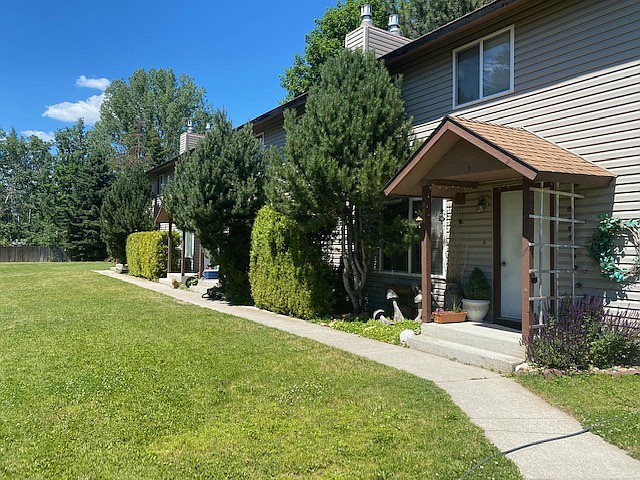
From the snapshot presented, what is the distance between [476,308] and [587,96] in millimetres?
3705

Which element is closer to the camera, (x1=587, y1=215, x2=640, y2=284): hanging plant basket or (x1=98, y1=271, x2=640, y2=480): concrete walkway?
(x1=98, y1=271, x2=640, y2=480): concrete walkway

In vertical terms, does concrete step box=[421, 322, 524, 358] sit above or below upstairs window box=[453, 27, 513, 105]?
below

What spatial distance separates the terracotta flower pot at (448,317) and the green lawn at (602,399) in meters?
2.30

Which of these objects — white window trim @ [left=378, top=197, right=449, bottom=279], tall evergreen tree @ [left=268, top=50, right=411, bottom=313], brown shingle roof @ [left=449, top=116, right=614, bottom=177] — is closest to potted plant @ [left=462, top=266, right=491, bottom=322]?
white window trim @ [left=378, top=197, right=449, bottom=279]

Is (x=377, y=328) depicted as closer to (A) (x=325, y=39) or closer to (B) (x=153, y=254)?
(B) (x=153, y=254)

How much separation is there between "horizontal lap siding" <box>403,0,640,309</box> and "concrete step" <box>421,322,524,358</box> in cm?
125

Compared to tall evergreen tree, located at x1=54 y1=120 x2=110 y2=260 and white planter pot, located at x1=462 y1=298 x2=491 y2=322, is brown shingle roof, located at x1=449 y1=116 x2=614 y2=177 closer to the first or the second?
white planter pot, located at x1=462 y1=298 x2=491 y2=322

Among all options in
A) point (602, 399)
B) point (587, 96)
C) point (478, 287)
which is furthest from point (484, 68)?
point (602, 399)

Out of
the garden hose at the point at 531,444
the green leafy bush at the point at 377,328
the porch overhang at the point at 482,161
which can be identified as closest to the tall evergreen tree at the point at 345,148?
the porch overhang at the point at 482,161

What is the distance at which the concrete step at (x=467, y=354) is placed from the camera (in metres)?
6.37

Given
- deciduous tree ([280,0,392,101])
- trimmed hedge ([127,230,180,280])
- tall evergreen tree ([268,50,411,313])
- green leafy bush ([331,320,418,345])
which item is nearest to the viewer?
green leafy bush ([331,320,418,345])

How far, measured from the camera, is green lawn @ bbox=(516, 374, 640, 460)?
13.8 feet

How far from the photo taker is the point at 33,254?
41.2m

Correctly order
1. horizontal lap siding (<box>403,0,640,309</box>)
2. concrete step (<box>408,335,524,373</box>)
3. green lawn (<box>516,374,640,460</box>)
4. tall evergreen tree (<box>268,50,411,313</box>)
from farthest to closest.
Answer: tall evergreen tree (<box>268,50,411,313</box>) → horizontal lap siding (<box>403,0,640,309</box>) → concrete step (<box>408,335,524,373</box>) → green lawn (<box>516,374,640,460</box>)
